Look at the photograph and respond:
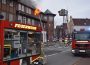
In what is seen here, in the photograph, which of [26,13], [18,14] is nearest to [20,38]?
[18,14]

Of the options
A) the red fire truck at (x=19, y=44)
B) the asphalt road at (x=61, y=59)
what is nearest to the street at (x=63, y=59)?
the asphalt road at (x=61, y=59)

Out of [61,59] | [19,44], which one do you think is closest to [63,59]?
[61,59]

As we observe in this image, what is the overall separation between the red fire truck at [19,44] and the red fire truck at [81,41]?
1232 cm

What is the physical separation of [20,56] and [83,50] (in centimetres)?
1663

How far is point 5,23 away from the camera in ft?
44.0

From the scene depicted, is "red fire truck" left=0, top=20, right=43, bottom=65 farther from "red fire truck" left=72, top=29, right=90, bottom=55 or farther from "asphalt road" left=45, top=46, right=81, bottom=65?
"red fire truck" left=72, top=29, right=90, bottom=55

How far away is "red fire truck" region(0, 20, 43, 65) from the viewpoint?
13344 millimetres

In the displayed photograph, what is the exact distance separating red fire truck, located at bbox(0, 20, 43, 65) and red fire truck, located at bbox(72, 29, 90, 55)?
12.3 m

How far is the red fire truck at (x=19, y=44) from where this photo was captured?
13.3 metres

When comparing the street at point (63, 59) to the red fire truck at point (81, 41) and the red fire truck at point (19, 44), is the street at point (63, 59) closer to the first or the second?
the red fire truck at point (81, 41)

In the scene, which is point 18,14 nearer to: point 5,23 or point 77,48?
point 77,48

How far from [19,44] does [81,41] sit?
1640 centimetres

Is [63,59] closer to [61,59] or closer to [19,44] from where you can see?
[61,59]

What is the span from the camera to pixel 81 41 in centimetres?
3069
